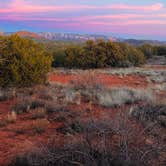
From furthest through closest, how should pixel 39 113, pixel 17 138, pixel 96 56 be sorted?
pixel 96 56
pixel 39 113
pixel 17 138

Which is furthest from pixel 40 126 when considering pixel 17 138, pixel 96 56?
pixel 96 56

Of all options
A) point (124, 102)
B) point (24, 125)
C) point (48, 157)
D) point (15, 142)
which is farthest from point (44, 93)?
point (48, 157)

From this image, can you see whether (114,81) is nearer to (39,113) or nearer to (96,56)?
(39,113)

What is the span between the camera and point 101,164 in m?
5.43

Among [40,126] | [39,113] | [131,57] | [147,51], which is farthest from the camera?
[147,51]

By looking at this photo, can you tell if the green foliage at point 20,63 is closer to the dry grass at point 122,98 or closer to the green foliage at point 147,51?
the dry grass at point 122,98

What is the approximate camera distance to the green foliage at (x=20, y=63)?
49.6 ft

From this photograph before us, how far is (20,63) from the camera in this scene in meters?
15.4

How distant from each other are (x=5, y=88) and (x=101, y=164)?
10832 mm

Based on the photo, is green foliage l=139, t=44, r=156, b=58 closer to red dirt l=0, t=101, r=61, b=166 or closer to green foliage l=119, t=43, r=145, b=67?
green foliage l=119, t=43, r=145, b=67

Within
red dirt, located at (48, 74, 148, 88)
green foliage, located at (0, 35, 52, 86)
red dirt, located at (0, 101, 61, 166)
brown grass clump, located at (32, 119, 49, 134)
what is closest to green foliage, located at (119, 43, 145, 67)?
red dirt, located at (48, 74, 148, 88)

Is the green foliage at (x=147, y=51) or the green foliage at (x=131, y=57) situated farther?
the green foliage at (x=147, y=51)

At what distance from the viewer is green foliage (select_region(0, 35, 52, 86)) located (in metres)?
15.1

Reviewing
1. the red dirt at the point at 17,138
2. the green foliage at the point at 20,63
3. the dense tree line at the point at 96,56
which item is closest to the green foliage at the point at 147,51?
the dense tree line at the point at 96,56
